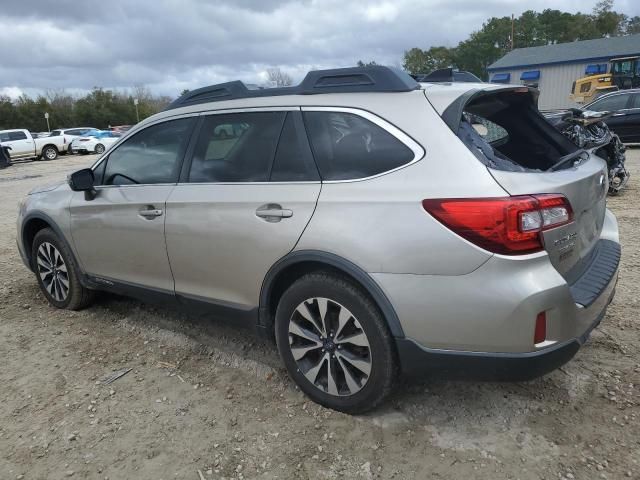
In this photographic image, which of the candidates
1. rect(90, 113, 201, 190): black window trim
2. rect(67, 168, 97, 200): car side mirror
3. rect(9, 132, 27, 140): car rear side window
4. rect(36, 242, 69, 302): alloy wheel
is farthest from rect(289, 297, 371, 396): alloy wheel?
rect(9, 132, 27, 140): car rear side window

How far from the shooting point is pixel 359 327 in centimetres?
260

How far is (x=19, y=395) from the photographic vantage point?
10.7 ft

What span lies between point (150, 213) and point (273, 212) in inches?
42.8

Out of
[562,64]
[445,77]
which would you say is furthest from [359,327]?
[562,64]

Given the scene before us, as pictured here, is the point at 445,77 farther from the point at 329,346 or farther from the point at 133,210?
the point at 133,210

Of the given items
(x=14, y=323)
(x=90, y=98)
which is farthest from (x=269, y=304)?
(x=90, y=98)

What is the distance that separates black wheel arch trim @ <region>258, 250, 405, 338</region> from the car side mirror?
1817mm

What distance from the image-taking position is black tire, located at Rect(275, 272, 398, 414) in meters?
2.54

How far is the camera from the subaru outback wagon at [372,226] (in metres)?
2.27

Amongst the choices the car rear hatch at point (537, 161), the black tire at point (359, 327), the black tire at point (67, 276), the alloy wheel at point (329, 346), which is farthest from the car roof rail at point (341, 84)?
the black tire at point (67, 276)

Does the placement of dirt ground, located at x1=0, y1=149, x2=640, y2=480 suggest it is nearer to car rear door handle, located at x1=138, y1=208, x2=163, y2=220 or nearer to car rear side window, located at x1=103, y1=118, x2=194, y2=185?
car rear door handle, located at x1=138, y1=208, x2=163, y2=220

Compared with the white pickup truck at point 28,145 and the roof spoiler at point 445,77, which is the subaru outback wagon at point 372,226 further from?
the white pickup truck at point 28,145

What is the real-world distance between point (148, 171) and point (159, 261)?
66 centimetres

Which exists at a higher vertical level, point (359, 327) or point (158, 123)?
point (158, 123)
